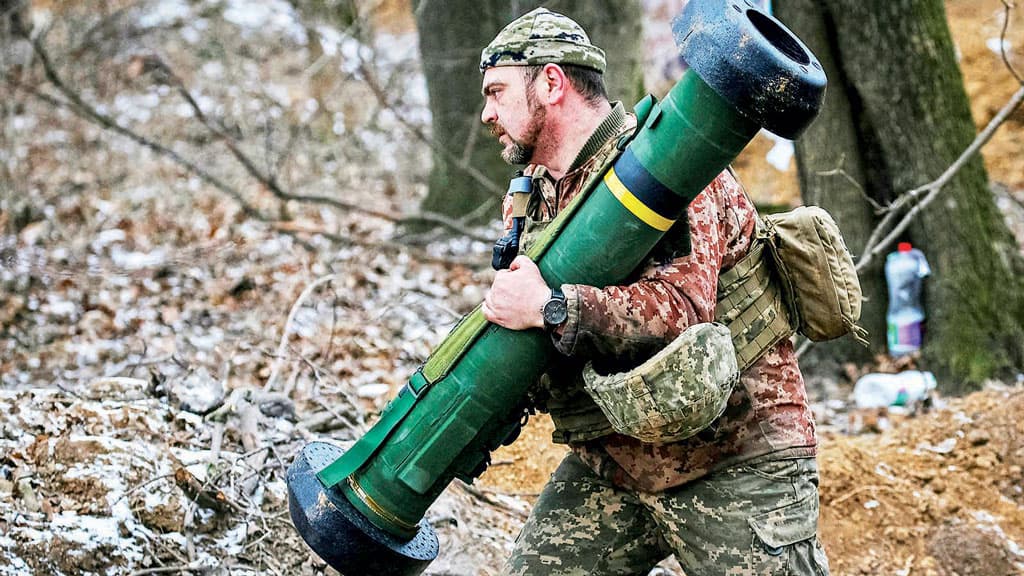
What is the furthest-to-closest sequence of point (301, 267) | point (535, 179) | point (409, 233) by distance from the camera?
point (409, 233) < point (301, 267) < point (535, 179)

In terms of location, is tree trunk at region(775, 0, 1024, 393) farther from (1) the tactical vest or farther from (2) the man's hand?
(2) the man's hand

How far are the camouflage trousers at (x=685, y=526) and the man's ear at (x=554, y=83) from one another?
41.1 inches

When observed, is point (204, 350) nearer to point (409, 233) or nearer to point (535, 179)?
point (409, 233)

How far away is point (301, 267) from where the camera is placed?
7.87 meters

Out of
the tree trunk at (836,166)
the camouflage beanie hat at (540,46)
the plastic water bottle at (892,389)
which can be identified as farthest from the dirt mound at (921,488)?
the camouflage beanie hat at (540,46)

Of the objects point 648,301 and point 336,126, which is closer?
point 648,301

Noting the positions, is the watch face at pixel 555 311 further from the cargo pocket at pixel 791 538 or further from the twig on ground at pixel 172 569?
the twig on ground at pixel 172 569

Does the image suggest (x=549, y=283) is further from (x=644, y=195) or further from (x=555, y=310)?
(x=644, y=195)

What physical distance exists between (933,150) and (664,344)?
4.44m

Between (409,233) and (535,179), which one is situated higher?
(535,179)

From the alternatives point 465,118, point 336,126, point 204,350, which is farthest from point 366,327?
point 336,126

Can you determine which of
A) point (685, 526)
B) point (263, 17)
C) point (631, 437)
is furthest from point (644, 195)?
point (263, 17)

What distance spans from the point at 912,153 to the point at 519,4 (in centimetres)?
338

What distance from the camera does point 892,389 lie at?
19.8 feet
